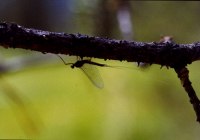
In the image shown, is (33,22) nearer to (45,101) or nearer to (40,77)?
(40,77)

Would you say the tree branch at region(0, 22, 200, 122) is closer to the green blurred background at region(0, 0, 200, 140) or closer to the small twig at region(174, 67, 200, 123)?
the small twig at region(174, 67, 200, 123)

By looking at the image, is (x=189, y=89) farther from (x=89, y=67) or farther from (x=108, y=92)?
(x=108, y=92)

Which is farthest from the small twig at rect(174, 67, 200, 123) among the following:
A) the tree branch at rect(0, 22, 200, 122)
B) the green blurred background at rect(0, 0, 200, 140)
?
the green blurred background at rect(0, 0, 200, 140)

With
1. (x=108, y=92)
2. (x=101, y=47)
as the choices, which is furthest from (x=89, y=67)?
(x=108, y=92)

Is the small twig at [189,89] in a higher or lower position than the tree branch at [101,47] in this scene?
lower

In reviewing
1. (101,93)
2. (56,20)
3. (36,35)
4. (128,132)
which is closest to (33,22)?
(56,20)

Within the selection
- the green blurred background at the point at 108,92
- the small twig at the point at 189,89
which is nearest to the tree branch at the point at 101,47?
the small twig at the point at 189,89

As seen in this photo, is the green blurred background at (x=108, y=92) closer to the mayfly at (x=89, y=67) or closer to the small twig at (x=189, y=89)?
the mayfly at (x=89, y=67)
